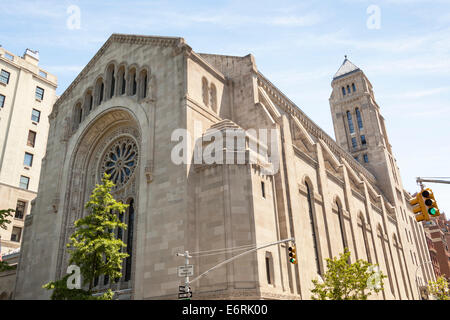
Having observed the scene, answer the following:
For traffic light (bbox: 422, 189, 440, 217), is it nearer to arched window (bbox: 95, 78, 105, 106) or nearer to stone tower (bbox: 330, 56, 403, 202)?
arched window (bbox: 95, 78, 105, 106)

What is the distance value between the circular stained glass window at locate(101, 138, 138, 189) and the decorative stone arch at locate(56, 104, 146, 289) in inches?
8.0

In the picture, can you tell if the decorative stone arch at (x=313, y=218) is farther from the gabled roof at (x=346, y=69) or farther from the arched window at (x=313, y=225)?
the gabled roof at (x=346, y=69)

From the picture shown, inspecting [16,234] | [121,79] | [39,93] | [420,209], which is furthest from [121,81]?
[39,93]

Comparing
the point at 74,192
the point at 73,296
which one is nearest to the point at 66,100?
the point at 74,192

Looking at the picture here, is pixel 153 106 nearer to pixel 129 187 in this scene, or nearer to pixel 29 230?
pixel 129 187

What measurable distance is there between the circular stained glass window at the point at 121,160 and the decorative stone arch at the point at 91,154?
204 mm

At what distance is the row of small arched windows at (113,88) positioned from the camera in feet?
113

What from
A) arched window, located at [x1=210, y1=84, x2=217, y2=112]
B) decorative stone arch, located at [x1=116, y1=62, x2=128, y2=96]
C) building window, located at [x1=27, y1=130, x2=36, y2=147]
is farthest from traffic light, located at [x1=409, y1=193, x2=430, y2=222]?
building window, located at [x1=27, y1=130, x2=36, y2=147]

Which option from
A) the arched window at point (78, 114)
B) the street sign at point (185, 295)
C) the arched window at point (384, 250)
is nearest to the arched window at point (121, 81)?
the arched window at point (78, 114)

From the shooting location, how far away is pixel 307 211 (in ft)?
108

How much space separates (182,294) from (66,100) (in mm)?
29866

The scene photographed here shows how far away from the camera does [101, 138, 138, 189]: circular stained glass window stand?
33.3 meters

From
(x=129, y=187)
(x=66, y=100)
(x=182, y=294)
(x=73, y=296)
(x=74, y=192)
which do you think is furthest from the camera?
(x=66, y=100)

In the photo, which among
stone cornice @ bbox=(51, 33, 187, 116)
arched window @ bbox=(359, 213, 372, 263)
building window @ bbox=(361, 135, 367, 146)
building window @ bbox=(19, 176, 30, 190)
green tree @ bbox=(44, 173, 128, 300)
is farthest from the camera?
building window @ bbox=(361, 135, 367, 146)
